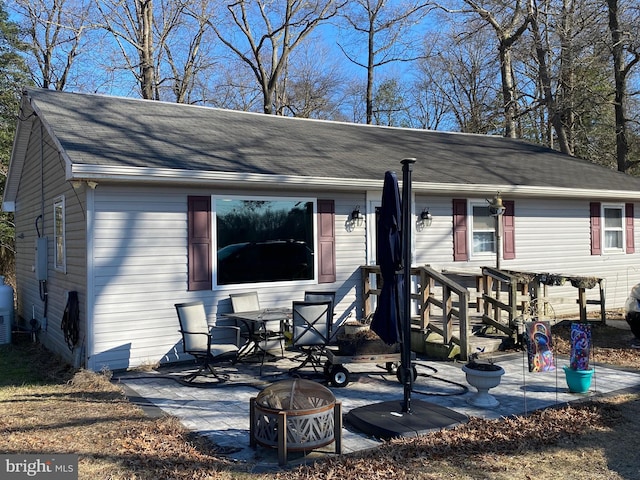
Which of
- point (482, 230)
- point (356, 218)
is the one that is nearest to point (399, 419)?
point (356, 218)

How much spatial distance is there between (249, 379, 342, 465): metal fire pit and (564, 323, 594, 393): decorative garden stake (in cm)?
298

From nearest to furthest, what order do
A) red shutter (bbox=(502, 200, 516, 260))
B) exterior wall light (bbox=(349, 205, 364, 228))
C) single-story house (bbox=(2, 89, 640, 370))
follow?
1. single-story house (bbox=(2, 89, 640, 370))
2. exterior wall light (bbox=(349, 205, 364, 228))
3. red shutter (bbox=(502, 200, 516, 260))

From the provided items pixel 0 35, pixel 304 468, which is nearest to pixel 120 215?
pixel 304 468

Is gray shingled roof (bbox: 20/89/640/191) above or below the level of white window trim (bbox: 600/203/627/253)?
above

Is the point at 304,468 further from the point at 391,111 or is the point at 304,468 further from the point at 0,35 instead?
the point at 391,111

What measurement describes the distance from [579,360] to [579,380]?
22cm

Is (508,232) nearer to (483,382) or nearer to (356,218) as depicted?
(356,218)

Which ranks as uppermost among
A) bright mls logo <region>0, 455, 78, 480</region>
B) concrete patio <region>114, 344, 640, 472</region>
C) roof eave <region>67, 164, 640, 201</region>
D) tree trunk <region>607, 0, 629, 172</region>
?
tree trunk <region>607, 0, 629, 172</region>

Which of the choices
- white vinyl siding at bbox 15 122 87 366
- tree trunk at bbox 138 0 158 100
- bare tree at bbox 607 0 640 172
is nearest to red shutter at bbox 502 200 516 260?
white vinyl siding at bbox 15 122 87 366

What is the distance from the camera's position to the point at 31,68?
20.9 meters

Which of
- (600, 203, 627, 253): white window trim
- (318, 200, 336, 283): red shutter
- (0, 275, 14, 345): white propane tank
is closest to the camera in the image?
(318, 200, 336, 283): red shutter

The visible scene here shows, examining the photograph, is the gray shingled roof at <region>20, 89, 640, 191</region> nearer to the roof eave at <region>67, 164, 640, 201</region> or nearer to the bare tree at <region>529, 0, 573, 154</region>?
the roof eave at <region>67, 164, 640, 201</region>

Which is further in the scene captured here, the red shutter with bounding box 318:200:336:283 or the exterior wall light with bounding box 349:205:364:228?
the exterior wall light with bounding box 349:205:364:228

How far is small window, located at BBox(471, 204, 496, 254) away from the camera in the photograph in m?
10.6
